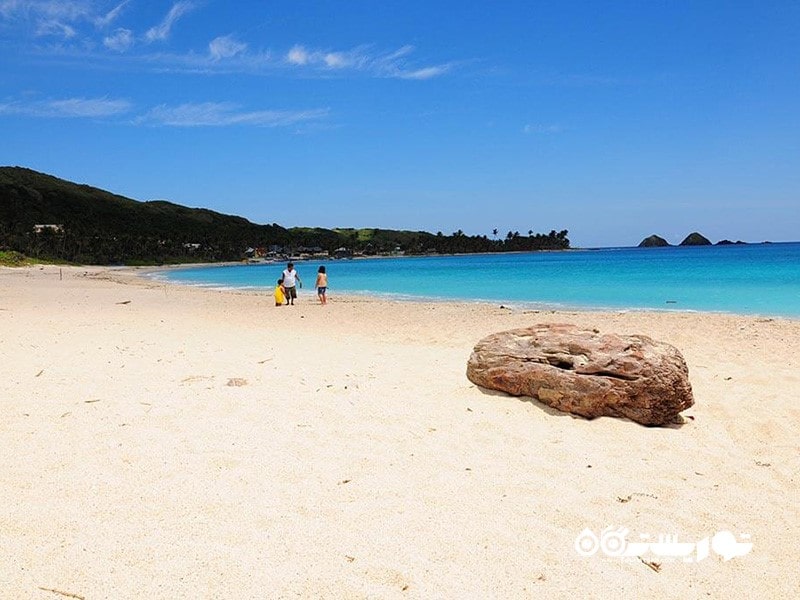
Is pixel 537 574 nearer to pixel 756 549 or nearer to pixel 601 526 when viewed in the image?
pixel 601 526

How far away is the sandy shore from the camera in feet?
11.0

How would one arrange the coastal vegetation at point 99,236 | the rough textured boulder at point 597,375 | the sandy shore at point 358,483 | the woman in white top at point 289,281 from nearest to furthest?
the sandy shore at point 358,483 → the rough textured boulder at point 597,375 → the woman in white top at point 289,281 → the coastal vegetation at point 99,236

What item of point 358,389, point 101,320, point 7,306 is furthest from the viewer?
point 7,306

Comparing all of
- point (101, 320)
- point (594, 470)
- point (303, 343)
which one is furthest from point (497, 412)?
point (101, 320)

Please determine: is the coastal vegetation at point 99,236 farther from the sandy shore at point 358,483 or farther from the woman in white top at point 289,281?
the sandy shore at point 358,483

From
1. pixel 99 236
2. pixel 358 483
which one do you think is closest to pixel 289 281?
pixel 358 483

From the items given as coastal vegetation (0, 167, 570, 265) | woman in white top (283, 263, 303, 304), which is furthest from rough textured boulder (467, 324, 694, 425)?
coastal vegetation (0, 167, 570, 265)

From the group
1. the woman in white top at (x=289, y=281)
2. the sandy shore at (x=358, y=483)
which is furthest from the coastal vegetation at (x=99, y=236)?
the sandy shore at (x=358, y=483)

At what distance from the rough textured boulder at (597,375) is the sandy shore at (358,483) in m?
0.24

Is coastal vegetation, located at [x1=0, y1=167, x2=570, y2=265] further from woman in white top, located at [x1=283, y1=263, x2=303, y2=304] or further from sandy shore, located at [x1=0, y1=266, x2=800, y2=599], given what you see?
sandy shore, located at [x1=0, y1=266, x2=800, y2=599]

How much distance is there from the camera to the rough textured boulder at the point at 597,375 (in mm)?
6590

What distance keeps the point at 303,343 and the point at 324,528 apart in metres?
8.06

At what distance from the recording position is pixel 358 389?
7.51 m

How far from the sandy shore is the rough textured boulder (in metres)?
0.24
